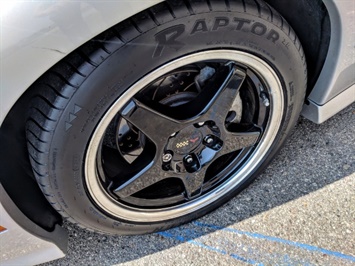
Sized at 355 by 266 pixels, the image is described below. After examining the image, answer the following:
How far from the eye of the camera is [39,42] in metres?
1.22

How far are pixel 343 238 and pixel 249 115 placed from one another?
25.8 inches

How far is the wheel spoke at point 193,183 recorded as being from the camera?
6.38 feet

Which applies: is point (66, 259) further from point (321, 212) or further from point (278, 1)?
point (278, 1)

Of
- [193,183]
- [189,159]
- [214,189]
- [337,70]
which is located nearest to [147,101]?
[189,159]

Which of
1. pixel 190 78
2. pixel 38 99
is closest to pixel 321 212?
pixel 190 78

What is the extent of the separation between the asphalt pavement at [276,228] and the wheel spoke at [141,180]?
16.6 inches

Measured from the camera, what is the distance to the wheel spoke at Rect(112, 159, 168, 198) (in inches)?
70.8

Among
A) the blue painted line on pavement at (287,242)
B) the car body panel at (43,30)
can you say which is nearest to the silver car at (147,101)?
the car body panel at (43,30)

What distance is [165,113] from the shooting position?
5.48 ft

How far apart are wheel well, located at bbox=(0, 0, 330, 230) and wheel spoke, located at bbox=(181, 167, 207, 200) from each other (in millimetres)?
538

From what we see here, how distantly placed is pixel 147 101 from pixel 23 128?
41cm

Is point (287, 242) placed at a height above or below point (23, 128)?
below

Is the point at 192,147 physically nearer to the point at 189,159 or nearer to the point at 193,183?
the point at 189,159

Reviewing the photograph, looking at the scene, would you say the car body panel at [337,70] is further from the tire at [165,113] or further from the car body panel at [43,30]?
the car body panel at [43,30]
